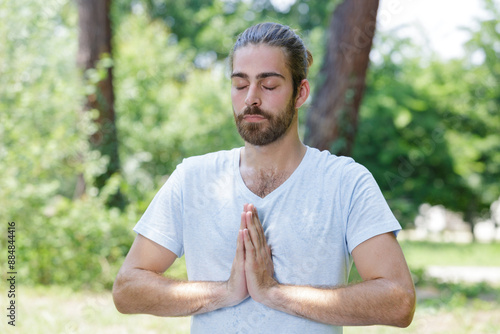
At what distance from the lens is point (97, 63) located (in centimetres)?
775

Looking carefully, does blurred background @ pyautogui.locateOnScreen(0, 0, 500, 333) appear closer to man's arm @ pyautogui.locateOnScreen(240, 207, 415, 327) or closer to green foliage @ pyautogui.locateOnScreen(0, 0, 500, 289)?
green foliage @ pyautogui.locateOnScreen(0, 0, 500, 289)

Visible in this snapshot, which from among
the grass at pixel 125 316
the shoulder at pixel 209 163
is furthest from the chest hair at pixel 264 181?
the grass at pixel 125 316

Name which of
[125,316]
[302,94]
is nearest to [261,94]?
[302,94]

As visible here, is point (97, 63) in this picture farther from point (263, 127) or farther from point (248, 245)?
point (248, 245)

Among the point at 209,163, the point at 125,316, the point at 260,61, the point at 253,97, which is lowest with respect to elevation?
the point at 125,316

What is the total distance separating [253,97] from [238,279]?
613 millimetres

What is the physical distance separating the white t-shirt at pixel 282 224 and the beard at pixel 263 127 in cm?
14

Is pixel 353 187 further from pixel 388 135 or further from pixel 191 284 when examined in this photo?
pixel 388 135

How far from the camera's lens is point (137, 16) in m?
16.2

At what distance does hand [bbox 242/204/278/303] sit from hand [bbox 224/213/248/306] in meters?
0.01

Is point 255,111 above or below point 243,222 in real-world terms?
above

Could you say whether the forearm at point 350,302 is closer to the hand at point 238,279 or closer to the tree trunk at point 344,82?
the hand at point 238,279

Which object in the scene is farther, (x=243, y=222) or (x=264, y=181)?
(x=264, y=181)

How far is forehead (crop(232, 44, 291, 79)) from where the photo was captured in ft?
6.57
